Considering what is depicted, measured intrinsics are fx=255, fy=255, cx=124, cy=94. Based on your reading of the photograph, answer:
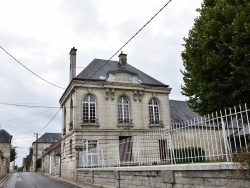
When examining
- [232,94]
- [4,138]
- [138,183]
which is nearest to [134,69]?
[232,94]

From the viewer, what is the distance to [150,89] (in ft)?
72.9

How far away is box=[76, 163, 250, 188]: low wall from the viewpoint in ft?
16.7

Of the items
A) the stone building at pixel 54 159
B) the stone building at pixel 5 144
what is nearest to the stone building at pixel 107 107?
the stone building at pixel 54 159

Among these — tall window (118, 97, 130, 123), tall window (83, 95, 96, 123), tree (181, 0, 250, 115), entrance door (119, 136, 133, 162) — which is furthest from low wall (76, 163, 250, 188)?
tall window (118, 97, 130, 123)

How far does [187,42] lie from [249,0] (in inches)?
133

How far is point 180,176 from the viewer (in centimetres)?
666

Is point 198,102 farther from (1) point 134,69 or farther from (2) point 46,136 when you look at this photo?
(2) point 46,136

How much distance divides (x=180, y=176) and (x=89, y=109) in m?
14.0

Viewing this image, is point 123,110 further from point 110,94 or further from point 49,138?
point 49,138

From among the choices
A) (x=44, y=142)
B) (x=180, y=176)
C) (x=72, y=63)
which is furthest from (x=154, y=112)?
(x=44, y=142)

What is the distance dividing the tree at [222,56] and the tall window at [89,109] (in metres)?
10.1

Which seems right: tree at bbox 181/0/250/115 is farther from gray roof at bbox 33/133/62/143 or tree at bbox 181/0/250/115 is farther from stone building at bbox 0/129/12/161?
gray roof at bbox 33/133/62/143

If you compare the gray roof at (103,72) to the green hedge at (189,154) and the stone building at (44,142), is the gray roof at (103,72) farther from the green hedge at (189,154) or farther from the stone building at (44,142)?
the stone building at (44,142)

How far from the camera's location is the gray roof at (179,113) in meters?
26.7
